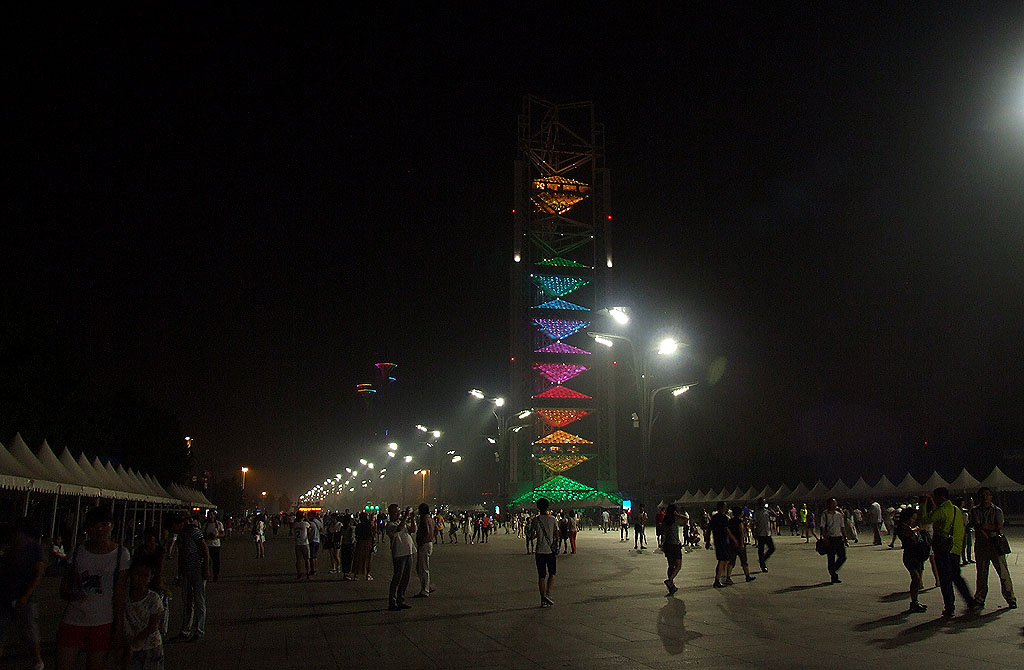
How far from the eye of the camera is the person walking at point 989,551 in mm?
10680

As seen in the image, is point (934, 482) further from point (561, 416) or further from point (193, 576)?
point (561, 416)

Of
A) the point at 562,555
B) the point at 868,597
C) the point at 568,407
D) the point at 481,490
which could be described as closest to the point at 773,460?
the point at 568,407

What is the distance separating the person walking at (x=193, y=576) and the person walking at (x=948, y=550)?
9.18 metres

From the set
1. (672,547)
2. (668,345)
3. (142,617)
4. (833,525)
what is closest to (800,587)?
(833,525)

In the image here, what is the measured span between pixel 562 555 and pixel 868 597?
16135mm

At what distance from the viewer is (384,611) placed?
12.6 meters

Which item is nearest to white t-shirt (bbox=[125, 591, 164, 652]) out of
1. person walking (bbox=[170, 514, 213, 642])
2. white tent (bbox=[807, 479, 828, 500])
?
person walking (bbox=[170, 514, 213, 642])

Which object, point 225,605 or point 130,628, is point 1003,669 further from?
point 225,605

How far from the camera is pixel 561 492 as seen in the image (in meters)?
89.6

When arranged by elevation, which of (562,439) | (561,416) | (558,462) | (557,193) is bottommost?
(558,462)

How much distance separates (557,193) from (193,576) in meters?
94.0

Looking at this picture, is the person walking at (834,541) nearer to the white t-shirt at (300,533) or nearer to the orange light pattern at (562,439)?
the white t-shirt at (300,533)

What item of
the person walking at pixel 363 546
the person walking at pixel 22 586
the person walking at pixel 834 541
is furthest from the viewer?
the person walking at pixel 363 546

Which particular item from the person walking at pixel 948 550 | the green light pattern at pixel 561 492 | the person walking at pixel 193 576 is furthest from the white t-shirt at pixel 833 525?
the green light pattern at pixel 561 492
